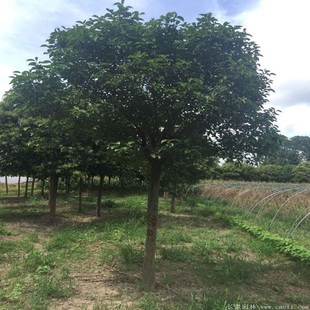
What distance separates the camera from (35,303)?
437cm

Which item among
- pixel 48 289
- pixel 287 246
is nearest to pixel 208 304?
pixel 48 289

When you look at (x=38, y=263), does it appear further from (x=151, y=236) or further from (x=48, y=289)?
(x=151, y=236)

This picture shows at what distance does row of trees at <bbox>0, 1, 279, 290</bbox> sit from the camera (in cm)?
457

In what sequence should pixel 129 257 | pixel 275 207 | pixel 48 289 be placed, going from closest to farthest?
pixel 48 289
pixel 129 257
pixel 275 207

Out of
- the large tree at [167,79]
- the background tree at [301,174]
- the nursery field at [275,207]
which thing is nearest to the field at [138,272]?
the large tree at [167,79]

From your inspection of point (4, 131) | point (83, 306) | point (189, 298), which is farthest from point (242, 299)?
point (4, 131)

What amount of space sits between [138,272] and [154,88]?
361 cm

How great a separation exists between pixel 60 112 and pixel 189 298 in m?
3.64

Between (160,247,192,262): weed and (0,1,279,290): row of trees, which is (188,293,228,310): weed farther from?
(160,247,192,262): weed

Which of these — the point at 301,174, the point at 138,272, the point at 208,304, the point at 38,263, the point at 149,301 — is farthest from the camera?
the point at 301,174

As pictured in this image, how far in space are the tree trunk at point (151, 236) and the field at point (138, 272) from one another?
7.8 inches

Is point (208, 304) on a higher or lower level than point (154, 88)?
lower

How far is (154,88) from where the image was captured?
4520 mm

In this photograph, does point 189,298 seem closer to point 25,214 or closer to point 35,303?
point 35,303
